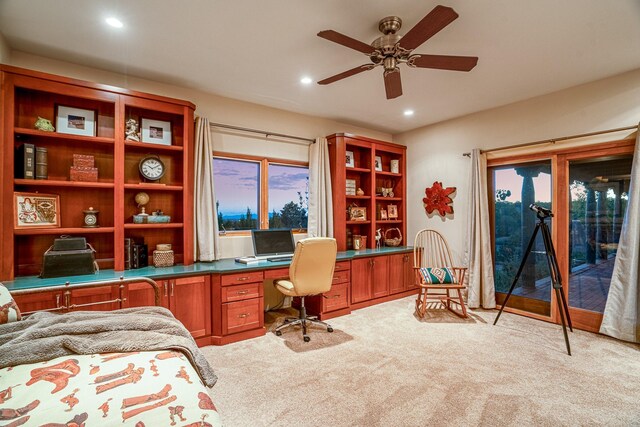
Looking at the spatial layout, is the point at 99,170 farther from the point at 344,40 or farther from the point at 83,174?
the point at 344,40

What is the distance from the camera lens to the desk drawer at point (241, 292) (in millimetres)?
3061

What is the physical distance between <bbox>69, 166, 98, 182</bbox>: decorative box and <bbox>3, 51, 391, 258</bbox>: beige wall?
926 mm

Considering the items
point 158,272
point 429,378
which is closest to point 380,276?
point 429,378

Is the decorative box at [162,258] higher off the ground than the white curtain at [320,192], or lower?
lower

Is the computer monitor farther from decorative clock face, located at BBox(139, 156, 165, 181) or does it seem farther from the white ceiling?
the white ceiling

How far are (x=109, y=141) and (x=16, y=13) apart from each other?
1058 millimetres

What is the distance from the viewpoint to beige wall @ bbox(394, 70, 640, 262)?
10.4 feet

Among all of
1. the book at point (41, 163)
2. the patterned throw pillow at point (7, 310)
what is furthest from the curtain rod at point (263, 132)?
the patterned throw pillow at point (7, 310)

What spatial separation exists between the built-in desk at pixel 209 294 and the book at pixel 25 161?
2.97ft

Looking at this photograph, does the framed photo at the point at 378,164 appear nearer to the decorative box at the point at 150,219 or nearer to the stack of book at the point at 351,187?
the stack of book at the point at 351,187

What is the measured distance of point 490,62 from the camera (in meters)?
2.87

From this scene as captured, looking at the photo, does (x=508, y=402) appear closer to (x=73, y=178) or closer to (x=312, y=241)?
(x=312, y=241)

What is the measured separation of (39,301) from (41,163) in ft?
4.09

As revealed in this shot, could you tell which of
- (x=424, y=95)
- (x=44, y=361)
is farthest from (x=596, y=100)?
(x=44, y=361)
